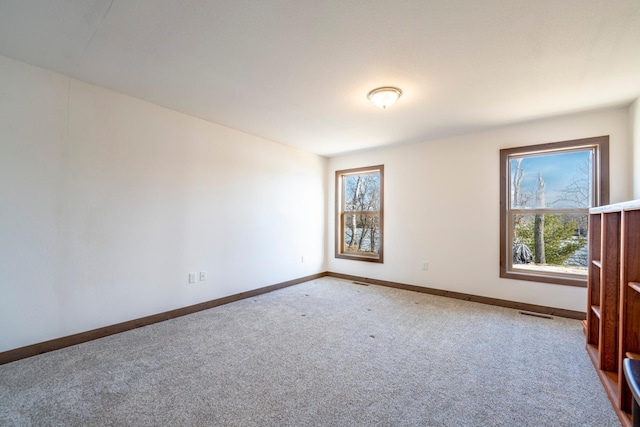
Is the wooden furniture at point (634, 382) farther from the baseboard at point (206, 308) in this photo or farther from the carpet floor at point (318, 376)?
the baseboard at point (206, 308)

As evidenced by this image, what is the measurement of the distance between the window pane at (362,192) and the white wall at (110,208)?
190cm

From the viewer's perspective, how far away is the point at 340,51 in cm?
207

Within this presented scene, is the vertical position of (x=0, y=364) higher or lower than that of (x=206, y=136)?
lower

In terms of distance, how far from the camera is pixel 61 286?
7.97ft

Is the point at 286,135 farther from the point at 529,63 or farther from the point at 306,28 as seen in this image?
the point at 529,63

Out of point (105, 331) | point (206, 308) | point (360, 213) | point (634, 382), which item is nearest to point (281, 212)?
point (360, 213)

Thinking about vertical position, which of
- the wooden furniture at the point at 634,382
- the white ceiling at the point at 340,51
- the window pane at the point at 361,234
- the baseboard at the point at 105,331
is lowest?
the baseboard at the point at 105,331

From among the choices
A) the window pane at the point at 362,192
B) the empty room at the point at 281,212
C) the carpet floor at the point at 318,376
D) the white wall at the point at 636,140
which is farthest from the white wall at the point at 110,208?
the white wall at the point at 636,140

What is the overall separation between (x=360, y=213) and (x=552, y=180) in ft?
9.36

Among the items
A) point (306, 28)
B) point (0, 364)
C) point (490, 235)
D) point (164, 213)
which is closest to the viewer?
point (306, 28)

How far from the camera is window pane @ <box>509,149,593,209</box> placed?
329 cm

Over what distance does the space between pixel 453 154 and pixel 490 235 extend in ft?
4.22

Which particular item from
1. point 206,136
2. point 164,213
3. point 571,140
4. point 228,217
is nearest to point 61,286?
point 164,213

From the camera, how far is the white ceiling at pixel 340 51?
5.49 feet
